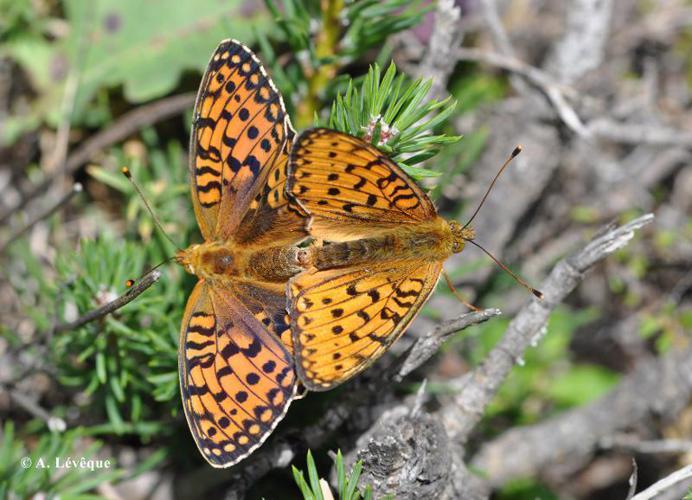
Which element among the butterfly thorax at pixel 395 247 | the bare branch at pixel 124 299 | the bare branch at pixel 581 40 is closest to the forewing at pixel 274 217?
the butterfly thorax at pixel 395 247

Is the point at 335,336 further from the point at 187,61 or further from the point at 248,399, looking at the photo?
the point at 187,61

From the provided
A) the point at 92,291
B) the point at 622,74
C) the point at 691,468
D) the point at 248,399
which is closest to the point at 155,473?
the point at 92,291

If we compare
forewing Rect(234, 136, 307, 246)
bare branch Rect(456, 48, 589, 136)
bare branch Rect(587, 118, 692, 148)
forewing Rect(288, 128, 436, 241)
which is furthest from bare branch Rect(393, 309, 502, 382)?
bare branch Rect(587, 118, 692, 148)

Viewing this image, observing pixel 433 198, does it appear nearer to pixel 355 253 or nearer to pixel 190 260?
pixel 355 253

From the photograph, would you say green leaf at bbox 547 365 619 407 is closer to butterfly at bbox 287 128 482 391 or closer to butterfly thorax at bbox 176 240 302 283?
butterfly at bbox 287 128 482 391

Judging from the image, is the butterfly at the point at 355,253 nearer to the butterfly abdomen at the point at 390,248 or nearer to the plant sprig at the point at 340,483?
the butterfly abdomen at the point at 390,248

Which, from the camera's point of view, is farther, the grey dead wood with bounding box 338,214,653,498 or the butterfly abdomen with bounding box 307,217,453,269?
the butterfly abdomen with bounding box 307,217,453,269
